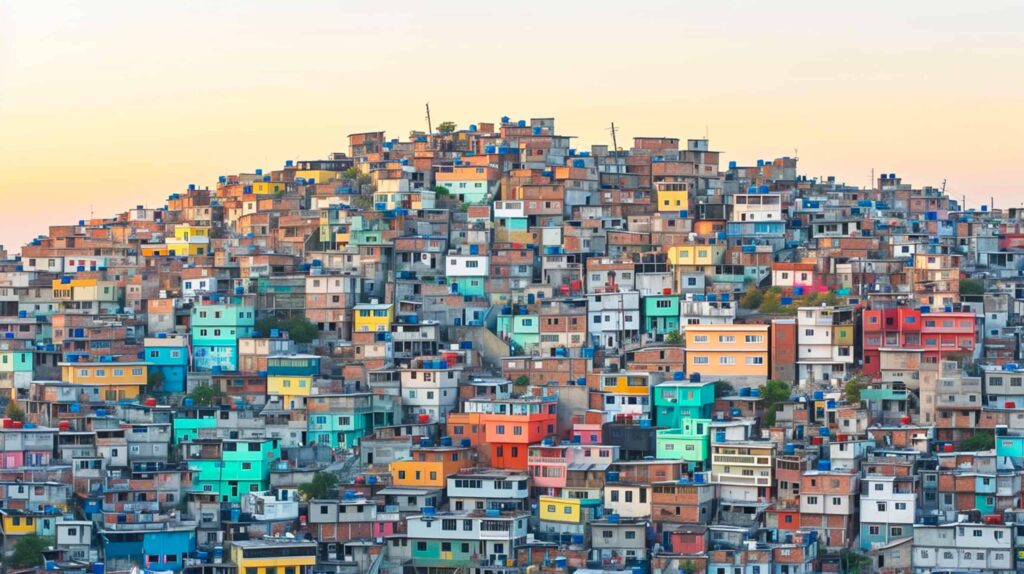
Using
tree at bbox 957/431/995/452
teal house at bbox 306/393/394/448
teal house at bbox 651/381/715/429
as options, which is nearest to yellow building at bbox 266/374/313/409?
teal house at bbox 306/393/394/448

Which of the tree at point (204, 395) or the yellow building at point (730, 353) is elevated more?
the yellow building at point (730, 353)

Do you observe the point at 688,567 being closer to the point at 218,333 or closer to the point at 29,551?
the point at 29,551

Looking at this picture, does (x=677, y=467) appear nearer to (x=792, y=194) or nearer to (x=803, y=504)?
(x=803, y=504)

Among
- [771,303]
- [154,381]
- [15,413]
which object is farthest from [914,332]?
[15,413]

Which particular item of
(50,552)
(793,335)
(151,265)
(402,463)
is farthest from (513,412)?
(151,265)

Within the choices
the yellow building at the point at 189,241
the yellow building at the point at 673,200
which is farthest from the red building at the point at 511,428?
the yellow building at the point at 189,241

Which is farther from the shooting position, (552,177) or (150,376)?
(552,177)

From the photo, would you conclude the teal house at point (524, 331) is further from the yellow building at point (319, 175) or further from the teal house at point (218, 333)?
the yellow building at point (319, 175)
